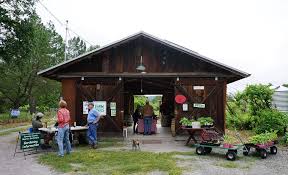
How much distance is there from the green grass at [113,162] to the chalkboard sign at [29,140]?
2.24 feet

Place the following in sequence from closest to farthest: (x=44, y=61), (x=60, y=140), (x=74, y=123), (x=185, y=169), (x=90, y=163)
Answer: (x=185, y=169)
(x=90, y=163)
(x=60, y=140)
(x=74, y=123)
(x=44, y=61)

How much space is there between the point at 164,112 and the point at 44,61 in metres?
17.1

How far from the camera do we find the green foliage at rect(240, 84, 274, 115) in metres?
17.9

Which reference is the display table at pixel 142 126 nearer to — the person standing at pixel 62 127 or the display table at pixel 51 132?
the display table at pixel 51 132

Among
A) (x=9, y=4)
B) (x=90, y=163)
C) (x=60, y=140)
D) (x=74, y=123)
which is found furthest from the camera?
(x=9, y=4)

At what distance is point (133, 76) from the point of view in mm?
15188

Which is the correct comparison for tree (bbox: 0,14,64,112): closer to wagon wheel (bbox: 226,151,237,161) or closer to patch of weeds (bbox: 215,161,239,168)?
wagon wheel (bbox: 226,151,237,161)

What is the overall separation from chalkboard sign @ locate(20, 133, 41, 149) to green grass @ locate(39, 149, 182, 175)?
26.9 inches

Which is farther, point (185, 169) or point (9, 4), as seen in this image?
point (9, 4)

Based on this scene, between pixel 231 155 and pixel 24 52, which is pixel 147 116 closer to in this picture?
pixel 231 155

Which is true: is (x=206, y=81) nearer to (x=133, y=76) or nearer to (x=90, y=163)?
(x=133, y=76)

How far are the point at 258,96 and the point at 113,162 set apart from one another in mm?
10675

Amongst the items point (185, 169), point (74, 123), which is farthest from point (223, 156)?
point (74, 123)

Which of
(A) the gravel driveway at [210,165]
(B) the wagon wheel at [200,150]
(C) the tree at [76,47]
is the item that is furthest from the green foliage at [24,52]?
(C) the tree at [76,47]
